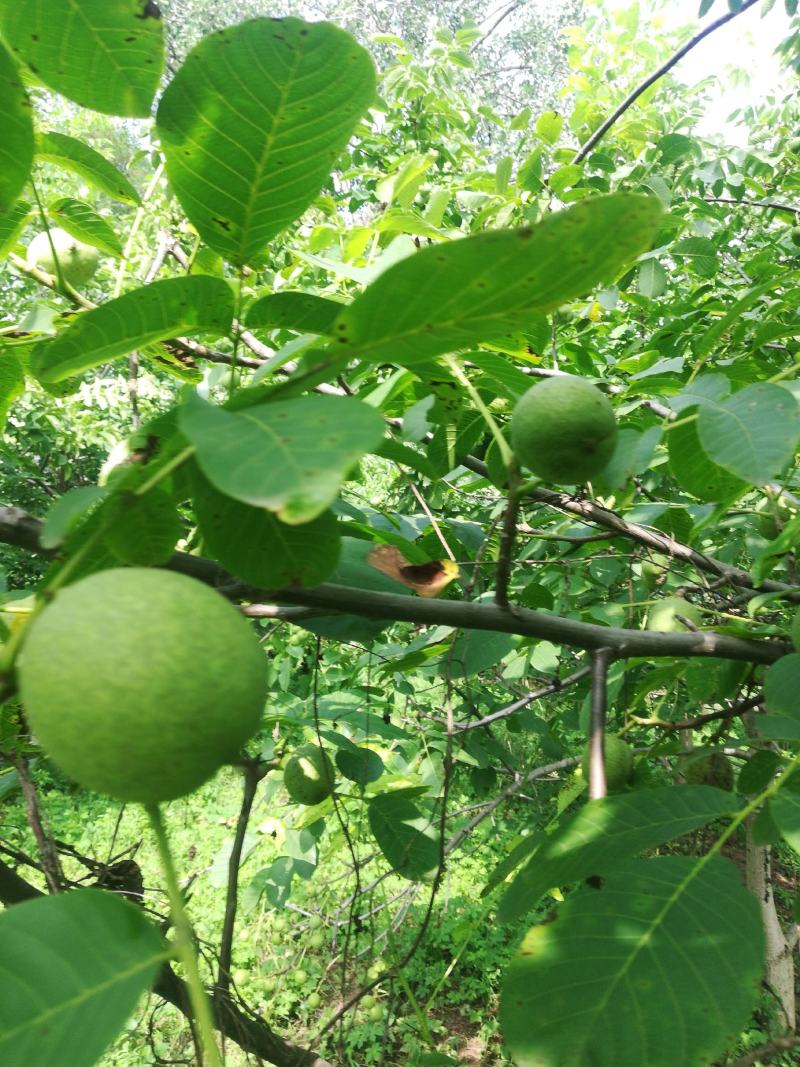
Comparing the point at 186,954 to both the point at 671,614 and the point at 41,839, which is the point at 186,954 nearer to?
the point at 41,839

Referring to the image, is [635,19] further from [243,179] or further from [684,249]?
[243,179]

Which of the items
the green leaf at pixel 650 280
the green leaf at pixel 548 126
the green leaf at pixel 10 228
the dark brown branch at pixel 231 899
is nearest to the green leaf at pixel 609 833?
the dark brown branch at pixel 231 899

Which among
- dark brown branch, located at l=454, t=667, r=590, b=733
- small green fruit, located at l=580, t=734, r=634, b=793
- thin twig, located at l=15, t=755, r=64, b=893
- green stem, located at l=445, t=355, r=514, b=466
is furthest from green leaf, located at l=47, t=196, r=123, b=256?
small green fruit, located at l=580, t=734, r=634, b=793

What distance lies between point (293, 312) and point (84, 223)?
0.74 m

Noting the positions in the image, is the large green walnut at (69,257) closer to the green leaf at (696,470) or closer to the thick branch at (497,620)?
the thick branch at (497,620)

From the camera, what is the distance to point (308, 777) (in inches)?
80.0

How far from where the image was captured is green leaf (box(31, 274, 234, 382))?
0.87m

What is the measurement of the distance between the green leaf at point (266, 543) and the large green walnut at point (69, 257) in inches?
53.1

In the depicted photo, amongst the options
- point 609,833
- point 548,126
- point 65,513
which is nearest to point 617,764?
point 609,833

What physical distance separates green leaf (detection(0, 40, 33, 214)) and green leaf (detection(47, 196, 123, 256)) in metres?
0.53

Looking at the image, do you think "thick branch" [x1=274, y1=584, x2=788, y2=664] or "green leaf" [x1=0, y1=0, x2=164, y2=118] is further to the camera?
"thick branch" [x1=274, y1=584, x2=788, y2=664]

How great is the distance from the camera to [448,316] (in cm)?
68

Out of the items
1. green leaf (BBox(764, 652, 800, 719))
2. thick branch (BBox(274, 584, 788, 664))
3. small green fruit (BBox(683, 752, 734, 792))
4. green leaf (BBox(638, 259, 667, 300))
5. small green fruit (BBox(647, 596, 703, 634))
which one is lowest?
small green fruit (BBox(683, 752, 734, 792))

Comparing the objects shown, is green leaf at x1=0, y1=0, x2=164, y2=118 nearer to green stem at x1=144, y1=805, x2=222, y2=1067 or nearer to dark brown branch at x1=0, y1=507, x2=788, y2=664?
dark brown branch at x1=0, y1=507, x2=788, y2=664
